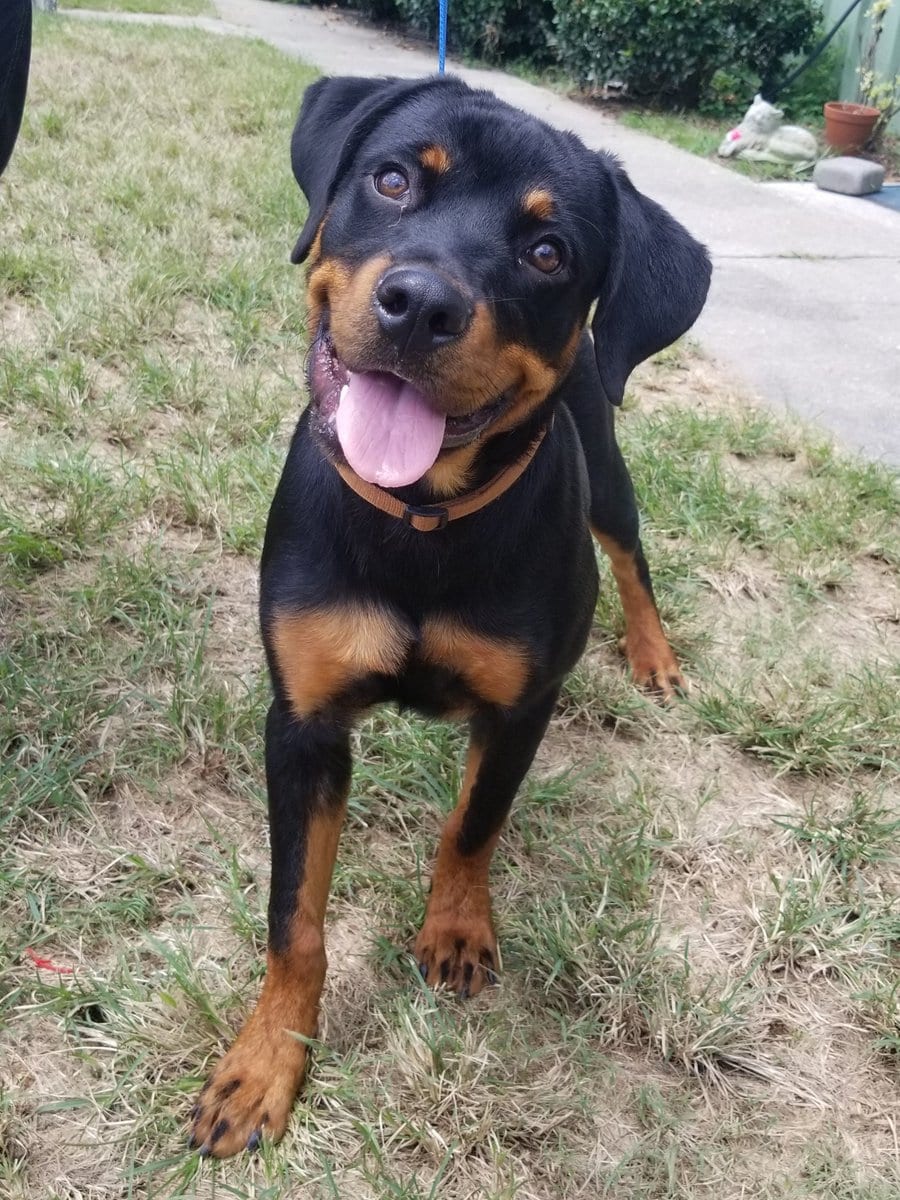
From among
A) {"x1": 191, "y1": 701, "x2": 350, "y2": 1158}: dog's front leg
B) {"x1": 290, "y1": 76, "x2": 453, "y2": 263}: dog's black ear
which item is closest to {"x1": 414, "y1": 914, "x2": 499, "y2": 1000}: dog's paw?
{"x1": 191, "y1": 701, "x2": 350, "y2": 1158}: dog's front leg

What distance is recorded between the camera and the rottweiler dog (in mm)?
1885

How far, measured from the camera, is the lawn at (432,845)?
1.94m

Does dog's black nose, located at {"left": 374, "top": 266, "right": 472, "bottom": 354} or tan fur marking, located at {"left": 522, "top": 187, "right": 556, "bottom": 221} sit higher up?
tan fur marking, located at {"left": 522, "top": 187, "right": 556, "bottom": 221}

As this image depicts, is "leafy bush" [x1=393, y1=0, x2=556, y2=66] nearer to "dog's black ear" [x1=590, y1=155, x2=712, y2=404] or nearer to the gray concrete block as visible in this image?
the gray concrete block

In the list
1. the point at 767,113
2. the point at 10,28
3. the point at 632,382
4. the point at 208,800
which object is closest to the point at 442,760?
the point at 208,800

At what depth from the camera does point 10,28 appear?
92.5 inches

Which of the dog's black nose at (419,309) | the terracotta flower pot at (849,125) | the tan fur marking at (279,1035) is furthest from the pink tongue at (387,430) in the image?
the terracotta flower pot at (849,125)

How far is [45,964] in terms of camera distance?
214cm

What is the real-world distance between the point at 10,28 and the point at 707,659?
2.48 metres

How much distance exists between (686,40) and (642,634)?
10049 mm

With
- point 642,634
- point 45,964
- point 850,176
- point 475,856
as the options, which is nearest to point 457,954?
point 475,856

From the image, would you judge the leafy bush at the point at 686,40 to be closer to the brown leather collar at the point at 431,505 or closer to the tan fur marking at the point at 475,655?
the brown leather collar at the point at 431,505

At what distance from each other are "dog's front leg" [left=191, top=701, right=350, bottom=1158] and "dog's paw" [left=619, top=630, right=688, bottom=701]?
133 cm

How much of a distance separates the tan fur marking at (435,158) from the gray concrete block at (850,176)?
750 cm
